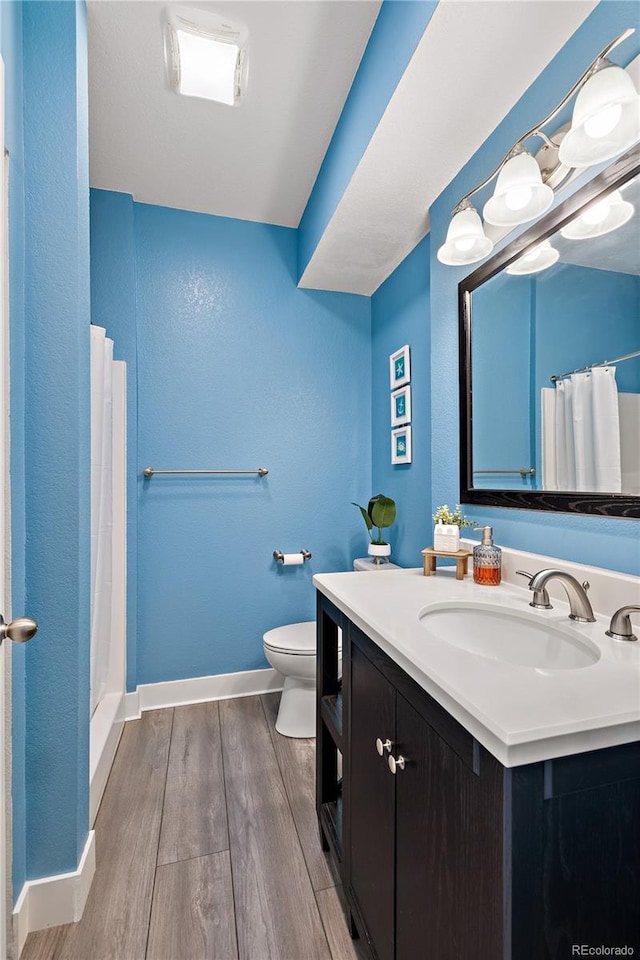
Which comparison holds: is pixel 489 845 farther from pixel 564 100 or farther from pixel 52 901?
pixel 564 100

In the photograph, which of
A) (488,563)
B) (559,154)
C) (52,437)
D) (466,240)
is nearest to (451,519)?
(488,563)

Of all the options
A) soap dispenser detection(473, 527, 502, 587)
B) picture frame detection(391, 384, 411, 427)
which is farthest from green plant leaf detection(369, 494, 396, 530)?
soap dispenser detection(473, 527, 502, 587)

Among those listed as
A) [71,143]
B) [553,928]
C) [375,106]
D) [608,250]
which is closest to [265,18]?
[375,106]

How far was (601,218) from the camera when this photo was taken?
982mm

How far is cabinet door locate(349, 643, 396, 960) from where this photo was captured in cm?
→ 84

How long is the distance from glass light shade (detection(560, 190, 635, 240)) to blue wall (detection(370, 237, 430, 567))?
83 cm

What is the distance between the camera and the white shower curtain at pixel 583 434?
3.16 ft

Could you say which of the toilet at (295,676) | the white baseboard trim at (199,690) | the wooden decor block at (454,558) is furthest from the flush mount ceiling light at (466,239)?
the white baseboard trim at (199,690)

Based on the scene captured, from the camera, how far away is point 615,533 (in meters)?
0.96

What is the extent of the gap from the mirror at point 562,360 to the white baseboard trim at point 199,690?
1.56m

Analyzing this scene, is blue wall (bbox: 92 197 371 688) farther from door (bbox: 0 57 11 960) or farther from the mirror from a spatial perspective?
door (bbox: 0 57 11 960)

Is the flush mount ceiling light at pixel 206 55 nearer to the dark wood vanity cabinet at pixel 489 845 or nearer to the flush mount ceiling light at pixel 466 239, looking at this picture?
the flush mount ceiling light at pixel 466 239

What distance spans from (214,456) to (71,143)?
138cm

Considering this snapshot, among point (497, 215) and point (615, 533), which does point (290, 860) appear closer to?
point (615, 533)
